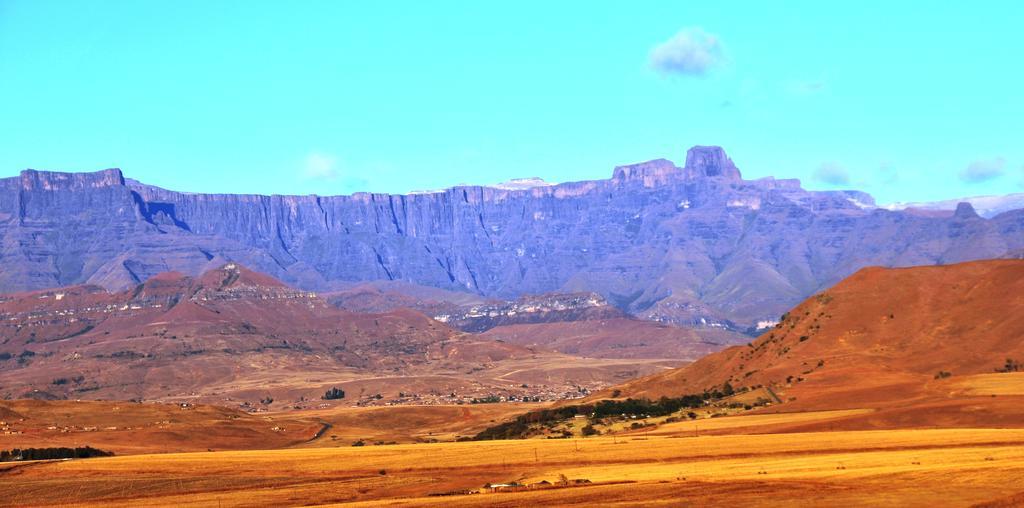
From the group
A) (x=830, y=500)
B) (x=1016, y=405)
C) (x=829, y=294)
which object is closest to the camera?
(x=830, y=500)

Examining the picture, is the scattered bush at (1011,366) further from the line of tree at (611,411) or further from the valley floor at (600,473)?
the valley floor at (600,473)

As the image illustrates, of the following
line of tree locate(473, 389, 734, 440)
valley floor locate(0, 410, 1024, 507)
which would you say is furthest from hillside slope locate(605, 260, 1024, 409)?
valley floor locate(0, 410, 1024, 507)

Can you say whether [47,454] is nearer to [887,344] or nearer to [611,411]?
[611,411]

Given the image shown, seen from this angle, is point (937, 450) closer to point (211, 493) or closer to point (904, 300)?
point (211, 493)

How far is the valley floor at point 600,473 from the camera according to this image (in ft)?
205

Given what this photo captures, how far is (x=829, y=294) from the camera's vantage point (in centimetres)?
18462

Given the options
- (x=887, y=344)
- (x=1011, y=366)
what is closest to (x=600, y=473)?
(x=1011, y=366)

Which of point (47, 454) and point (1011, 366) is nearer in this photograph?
point (47, 454)

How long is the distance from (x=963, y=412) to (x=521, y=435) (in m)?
51.2

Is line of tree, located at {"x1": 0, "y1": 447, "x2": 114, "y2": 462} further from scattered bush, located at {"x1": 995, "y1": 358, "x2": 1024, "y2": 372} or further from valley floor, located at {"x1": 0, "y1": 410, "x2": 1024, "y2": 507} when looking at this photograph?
scattered bush, located at {"x1": 995, "y1": 358, "x2": 1024, "y2": 372}

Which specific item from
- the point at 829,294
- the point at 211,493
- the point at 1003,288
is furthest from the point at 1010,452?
the point at 829,294

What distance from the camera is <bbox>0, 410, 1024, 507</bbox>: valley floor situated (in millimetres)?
62469

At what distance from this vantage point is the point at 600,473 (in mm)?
76562

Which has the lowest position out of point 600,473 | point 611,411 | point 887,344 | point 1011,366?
point 611,411
